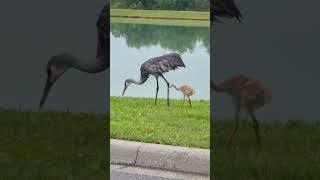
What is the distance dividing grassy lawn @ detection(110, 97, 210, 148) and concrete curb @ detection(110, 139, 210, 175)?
5cm

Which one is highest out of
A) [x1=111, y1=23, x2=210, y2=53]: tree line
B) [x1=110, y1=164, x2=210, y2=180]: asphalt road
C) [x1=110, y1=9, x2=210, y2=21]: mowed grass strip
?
[x1=110, y1=9, x2=210, y2=21]: mowed grass strip

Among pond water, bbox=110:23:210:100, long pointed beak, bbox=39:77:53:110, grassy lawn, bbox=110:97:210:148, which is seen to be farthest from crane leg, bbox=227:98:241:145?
long pointed beak, bbox=39:77:53:110

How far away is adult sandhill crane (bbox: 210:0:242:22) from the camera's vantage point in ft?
19.0

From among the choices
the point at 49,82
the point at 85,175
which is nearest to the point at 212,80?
the point at 85,175

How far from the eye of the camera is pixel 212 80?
6094 millimetres

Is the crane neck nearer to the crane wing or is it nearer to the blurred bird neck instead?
the crane wing

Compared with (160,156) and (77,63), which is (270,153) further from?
(77,63)

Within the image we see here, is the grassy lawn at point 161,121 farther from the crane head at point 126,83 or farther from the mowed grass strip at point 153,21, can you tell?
the mowed grass strip at point 153,21

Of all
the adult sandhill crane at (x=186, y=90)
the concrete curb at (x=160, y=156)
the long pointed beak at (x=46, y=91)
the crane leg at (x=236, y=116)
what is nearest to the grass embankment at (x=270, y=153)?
the crane leg at (x=236, y=116)

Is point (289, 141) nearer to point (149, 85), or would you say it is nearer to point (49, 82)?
point (149, 85)

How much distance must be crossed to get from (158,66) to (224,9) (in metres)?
0.74

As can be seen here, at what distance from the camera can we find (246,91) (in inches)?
244

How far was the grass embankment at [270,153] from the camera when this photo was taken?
582 cm

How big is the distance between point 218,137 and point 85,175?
1.16 m
